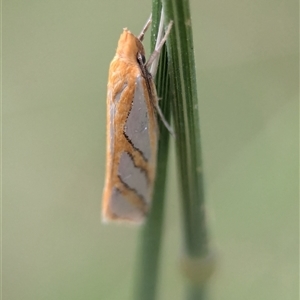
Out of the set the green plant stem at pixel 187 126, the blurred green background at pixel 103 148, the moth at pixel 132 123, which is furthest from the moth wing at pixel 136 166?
the blurred green background at pixel 103 148

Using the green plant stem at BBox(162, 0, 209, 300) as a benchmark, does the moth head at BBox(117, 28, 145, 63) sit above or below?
above

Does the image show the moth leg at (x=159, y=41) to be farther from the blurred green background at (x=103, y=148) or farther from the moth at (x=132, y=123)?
the blurred green background at (x=103, y=148)

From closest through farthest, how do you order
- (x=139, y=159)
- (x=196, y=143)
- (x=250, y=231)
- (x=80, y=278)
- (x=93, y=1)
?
(x=196, y=143) < (x=139, y=159) < (x=250, y=231) < (x=80, y=278) < (x=93, y=1)

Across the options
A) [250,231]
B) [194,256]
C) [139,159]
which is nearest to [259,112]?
[250,231]

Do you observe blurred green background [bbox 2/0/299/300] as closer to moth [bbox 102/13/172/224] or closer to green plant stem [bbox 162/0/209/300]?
moth [bbox 102/13/172/224]

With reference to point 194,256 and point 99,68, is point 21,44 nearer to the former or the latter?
point 99,68

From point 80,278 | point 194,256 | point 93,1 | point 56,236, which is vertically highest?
point 93,1

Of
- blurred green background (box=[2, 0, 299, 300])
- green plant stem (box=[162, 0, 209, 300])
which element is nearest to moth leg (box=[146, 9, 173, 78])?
green plant stem (box=[162, 0, 209, 300])
